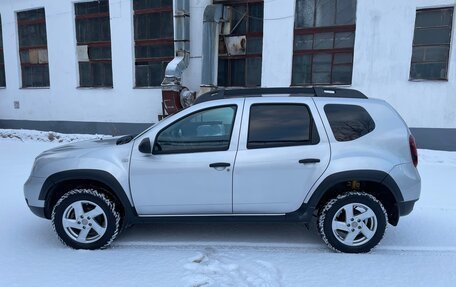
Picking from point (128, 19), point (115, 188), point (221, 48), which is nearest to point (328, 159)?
point (115, 188)

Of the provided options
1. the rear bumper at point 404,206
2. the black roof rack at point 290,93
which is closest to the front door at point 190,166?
the black roof rack at point 290,93

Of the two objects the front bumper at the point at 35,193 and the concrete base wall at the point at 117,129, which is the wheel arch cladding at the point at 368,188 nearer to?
the front bumper at the point at 35,193

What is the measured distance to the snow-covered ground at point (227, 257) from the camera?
3035 millimetres

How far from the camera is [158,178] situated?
11.3 ft

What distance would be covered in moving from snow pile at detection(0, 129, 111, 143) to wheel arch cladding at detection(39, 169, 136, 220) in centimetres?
825

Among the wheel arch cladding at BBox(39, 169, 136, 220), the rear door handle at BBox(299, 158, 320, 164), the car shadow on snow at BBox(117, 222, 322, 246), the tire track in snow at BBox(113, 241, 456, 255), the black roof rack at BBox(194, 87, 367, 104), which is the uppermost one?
the black roof rack at BBox(194, 87, 367, 104)

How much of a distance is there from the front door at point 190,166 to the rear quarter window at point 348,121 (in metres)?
0.96

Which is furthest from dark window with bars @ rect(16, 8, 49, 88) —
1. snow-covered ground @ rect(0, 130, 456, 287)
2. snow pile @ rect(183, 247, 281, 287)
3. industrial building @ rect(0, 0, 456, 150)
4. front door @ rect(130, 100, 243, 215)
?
snow pile @ rect(183, 247, 281, 287)

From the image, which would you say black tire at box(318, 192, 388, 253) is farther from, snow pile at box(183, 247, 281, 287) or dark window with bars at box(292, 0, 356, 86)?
dark window with bars at box(292, 0, 356, 86)

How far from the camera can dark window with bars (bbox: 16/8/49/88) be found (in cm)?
1285

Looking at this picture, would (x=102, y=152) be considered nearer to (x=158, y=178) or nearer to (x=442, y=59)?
(x=158, y=178)

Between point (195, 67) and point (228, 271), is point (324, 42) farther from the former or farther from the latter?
point (228, 271)

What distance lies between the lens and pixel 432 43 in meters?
8.69

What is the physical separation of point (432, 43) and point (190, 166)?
26.8 ft
